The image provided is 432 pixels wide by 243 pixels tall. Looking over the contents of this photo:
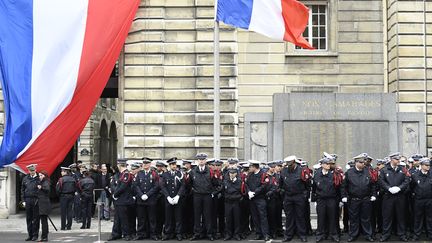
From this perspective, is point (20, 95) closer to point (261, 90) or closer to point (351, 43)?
point (261, 90)

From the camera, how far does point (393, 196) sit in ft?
55.4

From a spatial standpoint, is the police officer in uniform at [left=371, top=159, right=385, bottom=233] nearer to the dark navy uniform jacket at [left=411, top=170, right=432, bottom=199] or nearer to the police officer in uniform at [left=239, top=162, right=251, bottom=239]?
the dark navy uniform jacket at [left=411, top=170, right=432, bottom=199]

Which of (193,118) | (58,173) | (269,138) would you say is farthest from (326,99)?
(58,173)

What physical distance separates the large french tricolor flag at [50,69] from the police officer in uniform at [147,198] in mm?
1979

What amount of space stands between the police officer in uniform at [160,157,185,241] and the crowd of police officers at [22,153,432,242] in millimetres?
23

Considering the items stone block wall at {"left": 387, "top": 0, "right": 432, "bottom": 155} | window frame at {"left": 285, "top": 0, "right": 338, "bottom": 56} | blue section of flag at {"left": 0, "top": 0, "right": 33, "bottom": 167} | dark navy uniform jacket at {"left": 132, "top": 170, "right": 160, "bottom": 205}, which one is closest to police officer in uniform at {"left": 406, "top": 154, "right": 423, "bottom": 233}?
dark navy uniform jacket at {"left": 132, "top": 170, "right": 160, "bottom": 205}

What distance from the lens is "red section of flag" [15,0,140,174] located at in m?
16.1

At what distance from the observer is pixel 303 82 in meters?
26.9

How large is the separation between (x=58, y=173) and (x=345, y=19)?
47.1 ft

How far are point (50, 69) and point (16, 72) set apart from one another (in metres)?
0.75

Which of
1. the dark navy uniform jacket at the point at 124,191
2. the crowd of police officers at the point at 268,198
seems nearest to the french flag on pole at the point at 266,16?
the crowd of police officers at the point at 268,198

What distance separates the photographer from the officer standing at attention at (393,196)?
55.0 feet

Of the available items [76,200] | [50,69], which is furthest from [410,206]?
[76,200]

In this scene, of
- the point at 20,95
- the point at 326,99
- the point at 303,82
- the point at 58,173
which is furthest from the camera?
the point at 58,173
